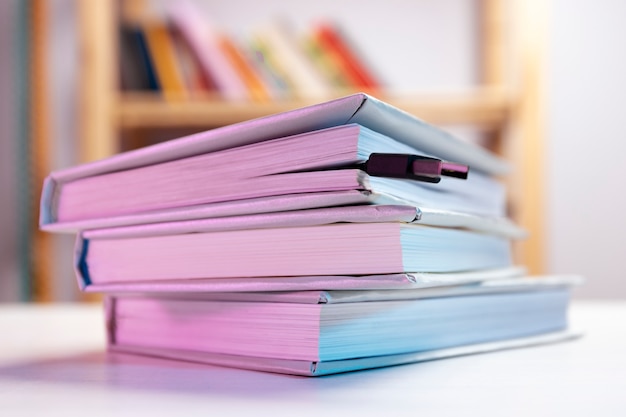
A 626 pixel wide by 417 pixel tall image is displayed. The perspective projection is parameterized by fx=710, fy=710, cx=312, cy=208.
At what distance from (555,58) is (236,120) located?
88cm

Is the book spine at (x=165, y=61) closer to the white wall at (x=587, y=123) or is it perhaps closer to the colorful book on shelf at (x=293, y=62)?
the colorful book on shelf at (x=293, y=62)

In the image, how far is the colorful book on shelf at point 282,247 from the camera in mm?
451

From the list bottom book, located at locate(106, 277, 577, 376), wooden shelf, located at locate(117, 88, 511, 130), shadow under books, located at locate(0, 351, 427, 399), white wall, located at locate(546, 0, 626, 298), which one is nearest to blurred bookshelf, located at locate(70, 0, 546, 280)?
wooden shelf, located at locate(117, 88, 511, 130)

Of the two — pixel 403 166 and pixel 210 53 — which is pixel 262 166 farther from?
pixel 210 53

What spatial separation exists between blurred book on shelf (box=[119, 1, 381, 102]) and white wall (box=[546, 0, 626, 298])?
0.53m

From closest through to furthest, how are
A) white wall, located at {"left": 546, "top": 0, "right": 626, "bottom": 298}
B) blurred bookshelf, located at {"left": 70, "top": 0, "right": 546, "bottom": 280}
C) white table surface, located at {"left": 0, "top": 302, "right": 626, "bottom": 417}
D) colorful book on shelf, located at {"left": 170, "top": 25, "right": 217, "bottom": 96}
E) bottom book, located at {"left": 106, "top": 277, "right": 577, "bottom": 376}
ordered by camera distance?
white table surface, located at {"left": 0, "top": 302, "right": 626, "bottom": 417}
bottom book, located at {"left": 106, "top": 277, "right": 577, "bottom": 376}
blurred bookshelf, located at {"left": 70, "top": 0, "right": 546, "bottom": 280}
colorful book on shelf, located at {"left": 170, "top": 25, "right": 217, "bottom": 96}
white wall, located at {"left": 546, "top": 0, "right": 626, "bottom": 298}

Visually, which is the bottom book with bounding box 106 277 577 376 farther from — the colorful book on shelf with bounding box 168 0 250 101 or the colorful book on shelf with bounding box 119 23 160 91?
the colorful book on shelf with bounding box 119 23 160 91

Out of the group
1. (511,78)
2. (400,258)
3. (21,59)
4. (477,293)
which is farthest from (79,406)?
(21,59)

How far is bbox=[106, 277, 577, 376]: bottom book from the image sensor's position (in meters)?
0.46

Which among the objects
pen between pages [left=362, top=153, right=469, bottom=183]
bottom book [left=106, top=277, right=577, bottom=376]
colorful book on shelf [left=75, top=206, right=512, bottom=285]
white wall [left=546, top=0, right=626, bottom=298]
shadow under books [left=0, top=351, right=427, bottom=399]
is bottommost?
shadow under books [left=0, top=351, right=427, bottom=399]

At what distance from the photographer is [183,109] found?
5.64 ft

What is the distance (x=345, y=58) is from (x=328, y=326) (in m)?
1.43

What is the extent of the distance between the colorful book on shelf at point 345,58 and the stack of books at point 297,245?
1.18 metres

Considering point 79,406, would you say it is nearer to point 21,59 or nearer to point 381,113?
point 381,113
